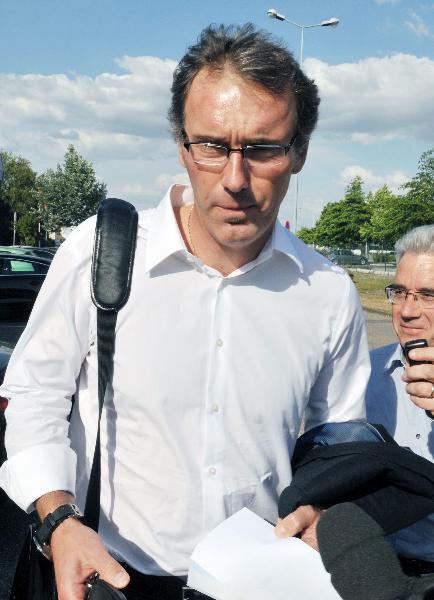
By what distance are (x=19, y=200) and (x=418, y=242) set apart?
7109 cm

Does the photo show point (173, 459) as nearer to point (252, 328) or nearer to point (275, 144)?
point (252, 328)

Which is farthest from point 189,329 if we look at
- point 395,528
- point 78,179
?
point 78,179

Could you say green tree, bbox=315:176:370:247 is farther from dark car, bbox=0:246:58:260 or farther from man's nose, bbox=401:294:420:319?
man's nose, bbox=401:294:420:319

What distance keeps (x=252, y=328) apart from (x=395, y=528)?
557 millimetres

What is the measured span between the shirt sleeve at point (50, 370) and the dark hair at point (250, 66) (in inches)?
18.8

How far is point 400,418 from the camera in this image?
2.49 metres

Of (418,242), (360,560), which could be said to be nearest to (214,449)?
(360,560)

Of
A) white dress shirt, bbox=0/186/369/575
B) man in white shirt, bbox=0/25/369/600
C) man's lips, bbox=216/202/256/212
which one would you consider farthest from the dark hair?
white dress shirt, bbox=0/186/369/575

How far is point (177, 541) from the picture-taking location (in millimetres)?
1670

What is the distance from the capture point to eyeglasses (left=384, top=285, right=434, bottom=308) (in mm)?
2613

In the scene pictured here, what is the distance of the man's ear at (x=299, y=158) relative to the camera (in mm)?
1749

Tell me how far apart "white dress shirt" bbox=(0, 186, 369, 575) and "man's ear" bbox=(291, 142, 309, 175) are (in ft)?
0.83

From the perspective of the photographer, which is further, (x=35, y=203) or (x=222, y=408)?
(x=35, y=203)

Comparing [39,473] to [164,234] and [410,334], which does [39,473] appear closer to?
[164,234]
